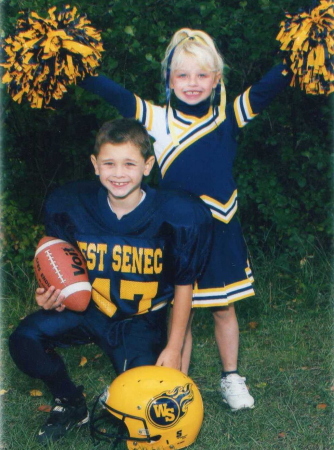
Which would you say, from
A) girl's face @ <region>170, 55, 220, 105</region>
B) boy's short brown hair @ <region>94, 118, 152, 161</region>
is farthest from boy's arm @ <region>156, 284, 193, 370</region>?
girl's face @ <region>170, 55, 220, 105</region>

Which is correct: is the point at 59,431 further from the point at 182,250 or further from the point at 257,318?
the point at 257,318

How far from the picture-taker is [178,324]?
130 inches

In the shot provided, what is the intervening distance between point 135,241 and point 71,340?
1.80 ft

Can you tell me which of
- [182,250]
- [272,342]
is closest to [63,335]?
[182,250]

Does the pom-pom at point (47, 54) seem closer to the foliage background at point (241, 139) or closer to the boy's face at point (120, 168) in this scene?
the boy's face at point (120, 168)

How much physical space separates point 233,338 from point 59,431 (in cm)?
98

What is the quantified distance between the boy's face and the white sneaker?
108cm

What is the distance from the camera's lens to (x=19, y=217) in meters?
5.28

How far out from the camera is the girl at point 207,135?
11.4 feet

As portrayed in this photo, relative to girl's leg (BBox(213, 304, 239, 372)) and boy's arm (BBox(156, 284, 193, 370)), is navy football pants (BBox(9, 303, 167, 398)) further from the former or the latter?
girl's leg (BBox(213, 304, 239, 372))

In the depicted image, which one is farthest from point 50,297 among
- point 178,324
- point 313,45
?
point 313,45

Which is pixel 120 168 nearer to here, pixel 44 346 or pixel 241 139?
pixel 44 346

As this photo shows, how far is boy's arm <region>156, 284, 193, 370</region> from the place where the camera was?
3.23 m

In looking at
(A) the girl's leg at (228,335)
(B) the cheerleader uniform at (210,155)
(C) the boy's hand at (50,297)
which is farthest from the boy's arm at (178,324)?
(C) the boy's hand at (50,297)
